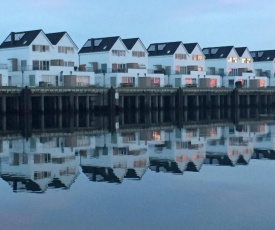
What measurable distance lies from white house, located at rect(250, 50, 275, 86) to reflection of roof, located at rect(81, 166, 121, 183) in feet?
242

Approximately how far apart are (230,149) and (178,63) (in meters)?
51.7

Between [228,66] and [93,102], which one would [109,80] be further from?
[228,66]

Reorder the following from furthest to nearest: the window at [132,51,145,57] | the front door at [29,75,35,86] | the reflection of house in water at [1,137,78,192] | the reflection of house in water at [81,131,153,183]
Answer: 1. the window at [132,51,145,57]
2. the front door at [29,75,35,86]
3. the reflection of house in water at [81,131,153,183]
4. the reflection of house in water at [1,137,78,192]

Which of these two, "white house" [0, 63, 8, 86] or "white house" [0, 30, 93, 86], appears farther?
"white house" [0, 30, 93, 86]

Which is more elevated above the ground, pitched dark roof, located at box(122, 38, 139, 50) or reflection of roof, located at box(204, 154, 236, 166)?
pitched dark roof, located at box(122, 38, 139, 50)

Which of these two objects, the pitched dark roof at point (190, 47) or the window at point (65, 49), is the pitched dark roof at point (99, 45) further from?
the pitched dark roof at point (190, 47)

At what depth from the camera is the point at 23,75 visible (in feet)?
196

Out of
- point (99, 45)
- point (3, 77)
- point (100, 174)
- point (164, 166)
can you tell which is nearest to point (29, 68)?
point (3, 77)

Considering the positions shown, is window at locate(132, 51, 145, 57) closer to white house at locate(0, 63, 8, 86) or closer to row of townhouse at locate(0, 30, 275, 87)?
row of townhouse at locate(0, 30, 275, 87)

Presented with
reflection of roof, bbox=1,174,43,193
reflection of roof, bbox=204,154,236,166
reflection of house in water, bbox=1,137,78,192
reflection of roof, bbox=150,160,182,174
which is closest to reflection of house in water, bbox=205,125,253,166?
reflection of roof, bbox=204,154,236,166

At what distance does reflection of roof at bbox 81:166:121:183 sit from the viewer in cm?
1848

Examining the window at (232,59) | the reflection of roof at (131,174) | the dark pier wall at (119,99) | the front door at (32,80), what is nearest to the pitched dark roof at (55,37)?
the front door at (32,80)

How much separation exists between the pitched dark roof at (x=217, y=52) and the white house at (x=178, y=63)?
18.3 feet

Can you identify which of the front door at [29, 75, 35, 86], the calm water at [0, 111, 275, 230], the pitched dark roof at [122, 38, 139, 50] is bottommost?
the calm water at [0, 111, 275, 230]
